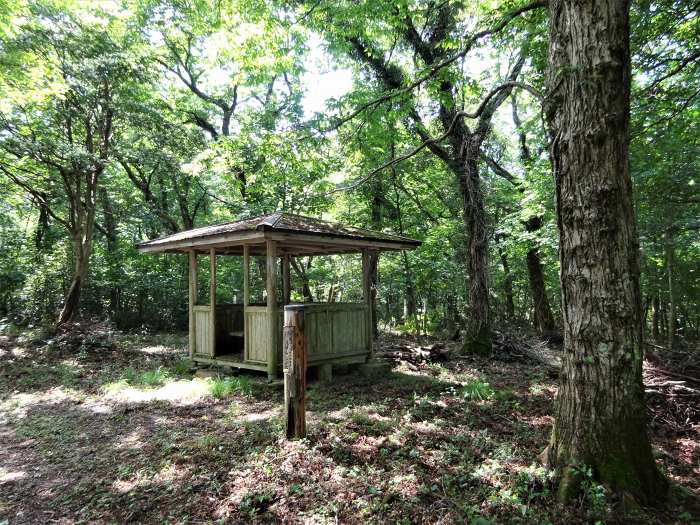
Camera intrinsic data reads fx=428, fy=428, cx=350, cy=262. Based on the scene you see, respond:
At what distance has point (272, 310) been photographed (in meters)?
7.54

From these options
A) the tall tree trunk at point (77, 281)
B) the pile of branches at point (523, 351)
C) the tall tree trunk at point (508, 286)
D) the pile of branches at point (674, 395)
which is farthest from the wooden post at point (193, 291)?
the tall tree trunk at point (508, 286)

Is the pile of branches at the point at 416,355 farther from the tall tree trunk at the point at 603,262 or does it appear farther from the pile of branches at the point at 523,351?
the tall tree trunk at the point at 603,262

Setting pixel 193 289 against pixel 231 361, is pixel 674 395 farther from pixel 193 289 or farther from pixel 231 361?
pixel 193 289

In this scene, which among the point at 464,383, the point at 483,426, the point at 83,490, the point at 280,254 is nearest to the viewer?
the point at 83,490

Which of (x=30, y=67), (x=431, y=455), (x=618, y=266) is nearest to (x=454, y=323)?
(x=431, y=455)

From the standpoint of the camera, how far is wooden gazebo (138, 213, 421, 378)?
24.5ft

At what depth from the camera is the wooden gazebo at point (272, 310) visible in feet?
24.5

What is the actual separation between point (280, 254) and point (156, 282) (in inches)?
327

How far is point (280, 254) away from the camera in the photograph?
10.7 m

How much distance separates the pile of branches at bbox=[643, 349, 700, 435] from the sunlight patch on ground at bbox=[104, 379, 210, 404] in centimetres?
671

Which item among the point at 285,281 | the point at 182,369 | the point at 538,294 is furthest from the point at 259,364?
the point at 538,294

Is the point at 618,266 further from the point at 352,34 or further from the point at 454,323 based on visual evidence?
the point at 454,323

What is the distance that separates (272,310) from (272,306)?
0.25 ft

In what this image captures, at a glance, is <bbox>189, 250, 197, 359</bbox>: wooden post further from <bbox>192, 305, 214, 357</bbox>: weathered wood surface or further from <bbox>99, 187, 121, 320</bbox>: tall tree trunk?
<bbox>99, 187, 121, 320</bbox>: tall tree trunk
